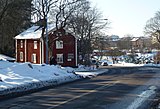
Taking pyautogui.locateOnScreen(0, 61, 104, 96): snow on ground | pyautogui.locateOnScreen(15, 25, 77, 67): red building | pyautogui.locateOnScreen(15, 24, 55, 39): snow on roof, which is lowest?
pyautogui.locateOnScreen(0, 61, 104, 96): snow on ground

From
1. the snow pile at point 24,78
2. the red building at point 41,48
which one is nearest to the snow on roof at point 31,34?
the red building at point 41,48

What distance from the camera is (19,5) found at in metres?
52.0

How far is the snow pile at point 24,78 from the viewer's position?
71.4 ft

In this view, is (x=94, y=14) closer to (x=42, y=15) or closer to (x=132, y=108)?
(x=42, y=15)

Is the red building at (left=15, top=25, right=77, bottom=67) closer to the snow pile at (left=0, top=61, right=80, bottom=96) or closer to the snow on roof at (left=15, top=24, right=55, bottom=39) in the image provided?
the snow on roof at (left=15, top=24, right=55, bottom=39)

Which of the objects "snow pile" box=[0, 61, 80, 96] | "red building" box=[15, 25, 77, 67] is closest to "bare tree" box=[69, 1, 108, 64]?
"red building" box=[15, 25, 77, 67]

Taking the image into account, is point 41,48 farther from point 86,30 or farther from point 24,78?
point 24,78

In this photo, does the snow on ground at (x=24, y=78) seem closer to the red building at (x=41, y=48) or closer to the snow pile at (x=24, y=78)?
the snow pile at (x=24, y=78)

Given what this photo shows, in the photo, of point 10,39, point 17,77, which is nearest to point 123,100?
point 17,77

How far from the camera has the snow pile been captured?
21773 mm

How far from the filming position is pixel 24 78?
26312 millimetres

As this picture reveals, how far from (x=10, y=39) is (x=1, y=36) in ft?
32.4

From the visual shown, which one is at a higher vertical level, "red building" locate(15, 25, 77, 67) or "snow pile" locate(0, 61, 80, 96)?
"red building" locate(15, 25, 77, 67)

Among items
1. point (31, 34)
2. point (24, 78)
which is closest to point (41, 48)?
point (31, 34)
